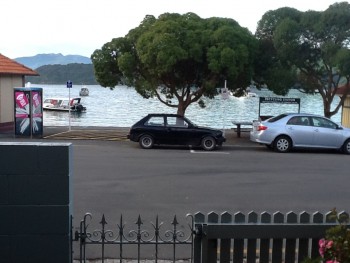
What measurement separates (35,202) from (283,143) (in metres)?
14.7

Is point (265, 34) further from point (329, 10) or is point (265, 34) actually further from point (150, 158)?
point (150, 158)

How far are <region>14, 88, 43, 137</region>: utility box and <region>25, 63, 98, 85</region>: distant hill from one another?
262 feet

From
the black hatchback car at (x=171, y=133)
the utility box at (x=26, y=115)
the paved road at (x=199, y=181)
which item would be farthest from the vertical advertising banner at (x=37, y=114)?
the black hatchback car at (x=171, y=133)

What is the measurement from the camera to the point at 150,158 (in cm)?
1591

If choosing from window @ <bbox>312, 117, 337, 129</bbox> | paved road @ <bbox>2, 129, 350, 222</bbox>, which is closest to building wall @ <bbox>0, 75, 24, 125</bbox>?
paved road @ <bbox>2, 129, 350, 222</bbox>

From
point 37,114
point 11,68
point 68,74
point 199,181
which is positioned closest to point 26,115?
point 37,114

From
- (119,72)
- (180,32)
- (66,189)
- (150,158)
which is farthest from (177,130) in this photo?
(66,189)

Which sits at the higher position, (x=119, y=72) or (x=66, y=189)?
(x=119, y=72)

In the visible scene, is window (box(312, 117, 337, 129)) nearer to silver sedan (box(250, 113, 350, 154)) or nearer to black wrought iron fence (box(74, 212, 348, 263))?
silver sedan (box(250, 113, 350, 154))

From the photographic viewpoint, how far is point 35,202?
488cm

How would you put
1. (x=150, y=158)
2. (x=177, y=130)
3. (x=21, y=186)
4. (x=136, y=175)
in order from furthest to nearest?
(x=177, y=130), (x=150, y=158), (x=136, y=175), (x=21, y=186)

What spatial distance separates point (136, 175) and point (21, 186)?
7727 millimetres

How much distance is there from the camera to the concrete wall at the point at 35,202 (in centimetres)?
474

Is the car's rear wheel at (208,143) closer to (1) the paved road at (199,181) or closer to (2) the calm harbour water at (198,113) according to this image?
(1) the paved road at (199,181)
